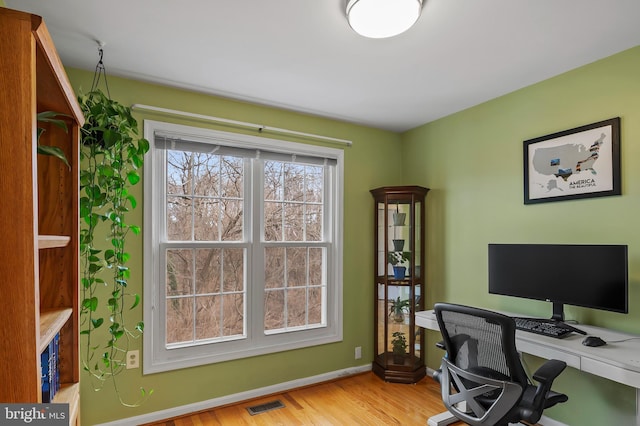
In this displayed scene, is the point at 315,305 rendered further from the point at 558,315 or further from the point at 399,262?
the point at 558,315

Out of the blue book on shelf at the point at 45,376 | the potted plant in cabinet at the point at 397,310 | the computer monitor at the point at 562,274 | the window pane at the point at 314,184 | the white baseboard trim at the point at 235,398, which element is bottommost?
the white baseboard trim at the point at 235,398

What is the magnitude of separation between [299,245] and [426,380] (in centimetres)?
174

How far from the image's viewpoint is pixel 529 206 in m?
2.81

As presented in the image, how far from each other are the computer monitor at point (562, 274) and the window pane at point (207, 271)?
2.17 metres

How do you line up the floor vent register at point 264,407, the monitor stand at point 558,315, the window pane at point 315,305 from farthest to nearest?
the window pane at point 315,305 < the floor vent register at point 264,407 < the monitor stand at point 558,315

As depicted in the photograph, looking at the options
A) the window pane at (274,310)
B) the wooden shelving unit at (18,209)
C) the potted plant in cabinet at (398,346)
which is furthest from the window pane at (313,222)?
the wooden shelving unit at (18,209)

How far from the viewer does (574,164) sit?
253cm

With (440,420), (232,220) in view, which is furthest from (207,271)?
(440,420)

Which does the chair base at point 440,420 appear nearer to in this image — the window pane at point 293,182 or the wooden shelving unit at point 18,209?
A: the window pane at point 293,182

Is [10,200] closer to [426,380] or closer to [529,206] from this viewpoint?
[529,206]

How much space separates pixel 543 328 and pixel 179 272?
8.43 ft

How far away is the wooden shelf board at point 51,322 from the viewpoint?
3.77 ft

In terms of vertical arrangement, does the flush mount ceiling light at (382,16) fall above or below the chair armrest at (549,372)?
above

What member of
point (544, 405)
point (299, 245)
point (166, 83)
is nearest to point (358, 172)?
point (299, 245)
